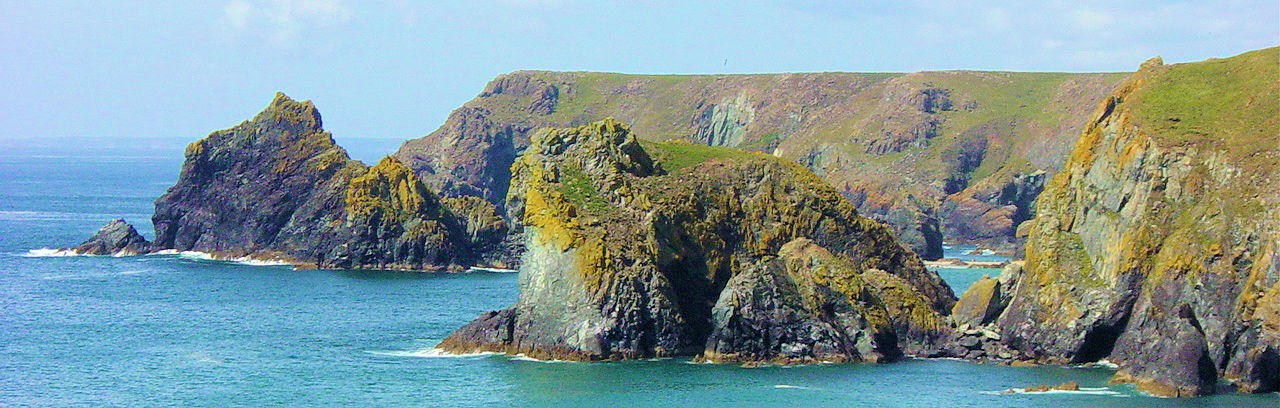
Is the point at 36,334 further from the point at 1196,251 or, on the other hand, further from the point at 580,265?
the point at 1196,251

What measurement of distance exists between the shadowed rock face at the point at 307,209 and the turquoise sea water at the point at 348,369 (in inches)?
817

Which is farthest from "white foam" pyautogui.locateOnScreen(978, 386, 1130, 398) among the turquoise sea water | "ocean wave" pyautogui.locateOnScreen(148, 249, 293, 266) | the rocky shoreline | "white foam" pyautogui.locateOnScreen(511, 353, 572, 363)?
"ocean wave" pyautogui.locateOnScreen(148, 249, 293, 266)

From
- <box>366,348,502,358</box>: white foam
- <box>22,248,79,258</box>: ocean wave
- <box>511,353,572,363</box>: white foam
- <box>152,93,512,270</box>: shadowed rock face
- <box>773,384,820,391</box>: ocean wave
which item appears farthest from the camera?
<box>22,248,79,258</box>: ocean wave

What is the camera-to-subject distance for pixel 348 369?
3583 inches

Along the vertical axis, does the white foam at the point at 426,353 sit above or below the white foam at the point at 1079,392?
above

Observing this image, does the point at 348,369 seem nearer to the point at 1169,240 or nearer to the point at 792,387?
the point at 792,387

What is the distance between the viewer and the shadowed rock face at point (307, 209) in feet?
500

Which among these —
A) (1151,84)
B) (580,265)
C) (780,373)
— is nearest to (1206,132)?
(1151,84)

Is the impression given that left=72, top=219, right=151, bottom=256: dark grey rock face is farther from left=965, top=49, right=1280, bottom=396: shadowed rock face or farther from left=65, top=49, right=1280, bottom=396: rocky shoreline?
left=965, top=49, right=1280, bottom=396: shadowed rock face

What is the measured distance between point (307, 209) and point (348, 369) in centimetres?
6947

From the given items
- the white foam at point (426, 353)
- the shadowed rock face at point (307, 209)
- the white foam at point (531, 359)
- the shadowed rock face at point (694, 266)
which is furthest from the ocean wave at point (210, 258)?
the white foam at point (531, 359)

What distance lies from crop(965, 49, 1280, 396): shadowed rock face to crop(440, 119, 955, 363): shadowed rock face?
820 centimetres

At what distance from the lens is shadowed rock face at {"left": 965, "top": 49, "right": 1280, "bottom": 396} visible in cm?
7956

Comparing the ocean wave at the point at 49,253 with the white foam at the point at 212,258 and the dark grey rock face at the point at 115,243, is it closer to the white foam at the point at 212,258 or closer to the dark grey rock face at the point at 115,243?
the dark grey rock face at the point at 115,243
